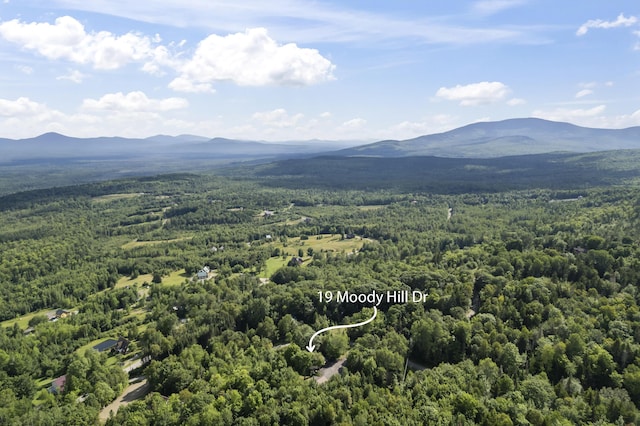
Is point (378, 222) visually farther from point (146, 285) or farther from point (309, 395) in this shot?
point (309, 395)

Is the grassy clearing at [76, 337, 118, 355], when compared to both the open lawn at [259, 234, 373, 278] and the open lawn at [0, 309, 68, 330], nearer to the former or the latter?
the open lawn at [0, 309, 68, 330]

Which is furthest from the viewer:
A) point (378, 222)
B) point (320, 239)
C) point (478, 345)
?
point (378, 222)

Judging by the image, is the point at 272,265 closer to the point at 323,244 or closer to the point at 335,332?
the point at 323,244

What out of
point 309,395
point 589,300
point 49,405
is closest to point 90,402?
point 49,405

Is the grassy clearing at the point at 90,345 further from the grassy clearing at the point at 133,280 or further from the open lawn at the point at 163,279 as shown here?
the grassy clearing at the point at 133,280

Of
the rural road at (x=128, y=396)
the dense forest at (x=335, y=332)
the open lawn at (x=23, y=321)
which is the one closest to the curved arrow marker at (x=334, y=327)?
the dense forest at (x=335, y=332)

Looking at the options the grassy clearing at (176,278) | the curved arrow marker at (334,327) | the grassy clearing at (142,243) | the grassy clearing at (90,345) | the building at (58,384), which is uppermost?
the curved arrow marker at (334,327)

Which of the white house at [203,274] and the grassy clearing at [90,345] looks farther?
the white house at [203,274]
